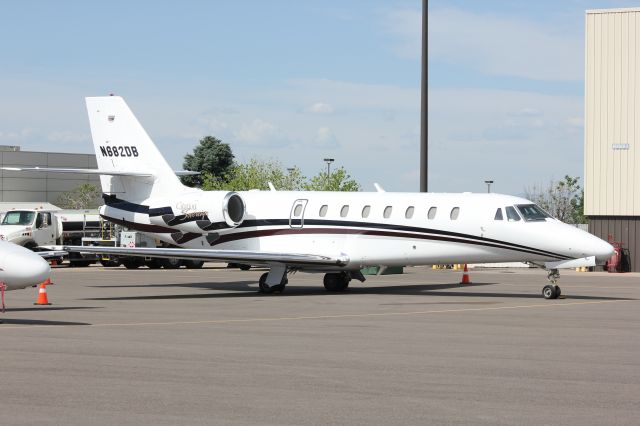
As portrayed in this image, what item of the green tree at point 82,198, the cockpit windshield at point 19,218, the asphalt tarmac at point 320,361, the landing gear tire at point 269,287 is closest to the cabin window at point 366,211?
the landing gear tire at point 269,287

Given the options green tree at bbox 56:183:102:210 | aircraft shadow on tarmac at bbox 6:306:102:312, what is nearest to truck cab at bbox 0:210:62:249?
aircraft shadow on tarmac at bbox 6:306:102:312

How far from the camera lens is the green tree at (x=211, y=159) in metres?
108

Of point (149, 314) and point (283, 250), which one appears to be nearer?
point (149, 314)

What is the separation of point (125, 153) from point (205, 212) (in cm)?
368

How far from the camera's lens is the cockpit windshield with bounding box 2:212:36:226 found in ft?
153

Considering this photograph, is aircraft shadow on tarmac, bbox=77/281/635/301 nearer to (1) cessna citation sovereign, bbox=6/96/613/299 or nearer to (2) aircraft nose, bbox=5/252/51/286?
(1) cessna citation sovereign, bbox=6/96/613/299

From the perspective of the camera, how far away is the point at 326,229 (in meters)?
28.8

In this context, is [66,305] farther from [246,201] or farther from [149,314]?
[246,201]

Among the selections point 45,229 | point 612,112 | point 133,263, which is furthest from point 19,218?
point 612,112

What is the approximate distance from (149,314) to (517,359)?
9.57m

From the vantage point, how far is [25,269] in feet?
60.5

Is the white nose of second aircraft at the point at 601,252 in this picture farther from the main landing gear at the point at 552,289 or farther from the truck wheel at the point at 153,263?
the truck wheel at the point at 153,263

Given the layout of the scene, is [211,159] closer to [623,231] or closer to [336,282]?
[623,231]

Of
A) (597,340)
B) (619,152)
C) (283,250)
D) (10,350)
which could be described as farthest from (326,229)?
(619,152)
